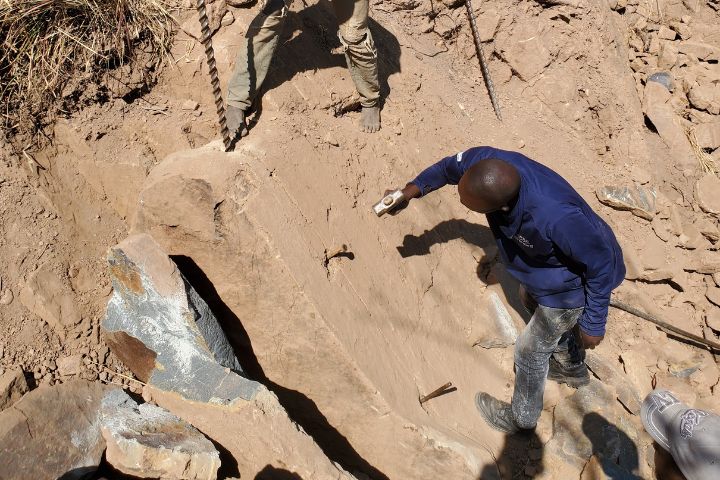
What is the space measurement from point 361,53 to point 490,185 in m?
1.32

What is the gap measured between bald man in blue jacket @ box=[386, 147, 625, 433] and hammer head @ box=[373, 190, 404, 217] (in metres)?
0.03

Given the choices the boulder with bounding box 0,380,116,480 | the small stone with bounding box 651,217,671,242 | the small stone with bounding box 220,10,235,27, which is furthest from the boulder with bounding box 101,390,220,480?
the small stone with bounding box 651,217,671,242

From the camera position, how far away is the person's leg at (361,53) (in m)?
3.10

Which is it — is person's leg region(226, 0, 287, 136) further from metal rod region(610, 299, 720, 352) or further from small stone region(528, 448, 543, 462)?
metal rod region(610, 299, 720, 352)

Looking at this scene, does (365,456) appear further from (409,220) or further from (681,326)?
(681,326)

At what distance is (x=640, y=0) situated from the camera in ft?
18.1

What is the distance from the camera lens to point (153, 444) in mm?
2488

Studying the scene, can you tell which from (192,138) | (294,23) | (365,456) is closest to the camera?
(365,456)

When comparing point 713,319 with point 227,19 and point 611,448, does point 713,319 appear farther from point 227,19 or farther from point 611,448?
point 227,19

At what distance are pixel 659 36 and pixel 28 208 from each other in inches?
216

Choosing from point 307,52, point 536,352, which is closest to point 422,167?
point 307,52

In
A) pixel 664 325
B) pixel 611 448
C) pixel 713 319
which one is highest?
pixel 611 448

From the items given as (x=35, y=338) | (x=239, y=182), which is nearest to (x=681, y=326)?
(x=239, y=182)

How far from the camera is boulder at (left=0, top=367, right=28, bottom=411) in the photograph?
8.42ft
